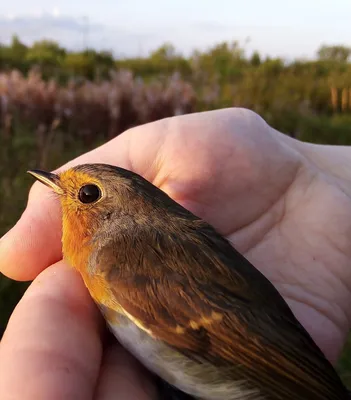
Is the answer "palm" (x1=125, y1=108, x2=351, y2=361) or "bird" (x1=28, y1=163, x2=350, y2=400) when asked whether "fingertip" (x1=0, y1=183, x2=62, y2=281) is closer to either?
"bird" (x1=28, y1=163, x2=350, y2=400)

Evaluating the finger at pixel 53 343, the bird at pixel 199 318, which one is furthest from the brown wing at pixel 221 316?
the finger at pixel 53 343

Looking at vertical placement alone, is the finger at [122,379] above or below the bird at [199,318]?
below

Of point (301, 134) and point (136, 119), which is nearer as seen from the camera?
point (136, 119)

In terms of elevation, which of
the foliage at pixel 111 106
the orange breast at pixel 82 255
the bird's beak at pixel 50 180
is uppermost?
the bird's beak at pixel 50 180

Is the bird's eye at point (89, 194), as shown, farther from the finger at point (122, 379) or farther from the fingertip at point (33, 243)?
the finger at point (122, 379)

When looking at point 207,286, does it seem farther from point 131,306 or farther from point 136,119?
point 136,119

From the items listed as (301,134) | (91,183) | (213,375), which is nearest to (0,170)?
(91,183)
